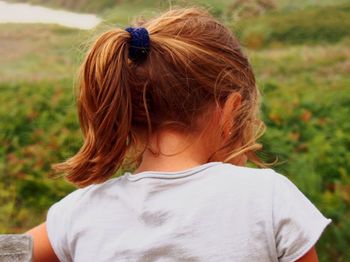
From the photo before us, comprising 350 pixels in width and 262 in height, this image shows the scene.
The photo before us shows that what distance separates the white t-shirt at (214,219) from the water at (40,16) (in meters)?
4.89

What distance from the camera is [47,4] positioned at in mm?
6797

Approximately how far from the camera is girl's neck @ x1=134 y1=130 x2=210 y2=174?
4.71 feet

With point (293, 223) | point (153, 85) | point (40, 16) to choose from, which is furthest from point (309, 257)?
point (40, 16)

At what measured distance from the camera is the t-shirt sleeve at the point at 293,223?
1.31 meters

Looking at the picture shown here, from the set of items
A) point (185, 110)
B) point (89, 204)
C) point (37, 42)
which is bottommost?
point (37, 42)

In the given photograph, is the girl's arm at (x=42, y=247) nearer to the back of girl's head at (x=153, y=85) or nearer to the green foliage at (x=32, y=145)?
the back of girl's head at (x=153, y=85)

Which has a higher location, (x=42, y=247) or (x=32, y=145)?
(x=42, y=247)

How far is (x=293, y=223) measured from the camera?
51.4 inches

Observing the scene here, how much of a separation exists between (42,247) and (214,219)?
35 centimetres

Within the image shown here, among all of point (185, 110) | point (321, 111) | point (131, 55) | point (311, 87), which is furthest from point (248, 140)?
point (311, 87)

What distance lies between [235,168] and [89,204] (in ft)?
0.87

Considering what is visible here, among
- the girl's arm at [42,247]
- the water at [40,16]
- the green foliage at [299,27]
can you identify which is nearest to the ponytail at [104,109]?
the girl's arm at [42,247]

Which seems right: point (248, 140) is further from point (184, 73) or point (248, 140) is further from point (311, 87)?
point (311, 87)

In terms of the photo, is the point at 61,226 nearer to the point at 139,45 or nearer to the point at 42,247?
the point at 42,247
